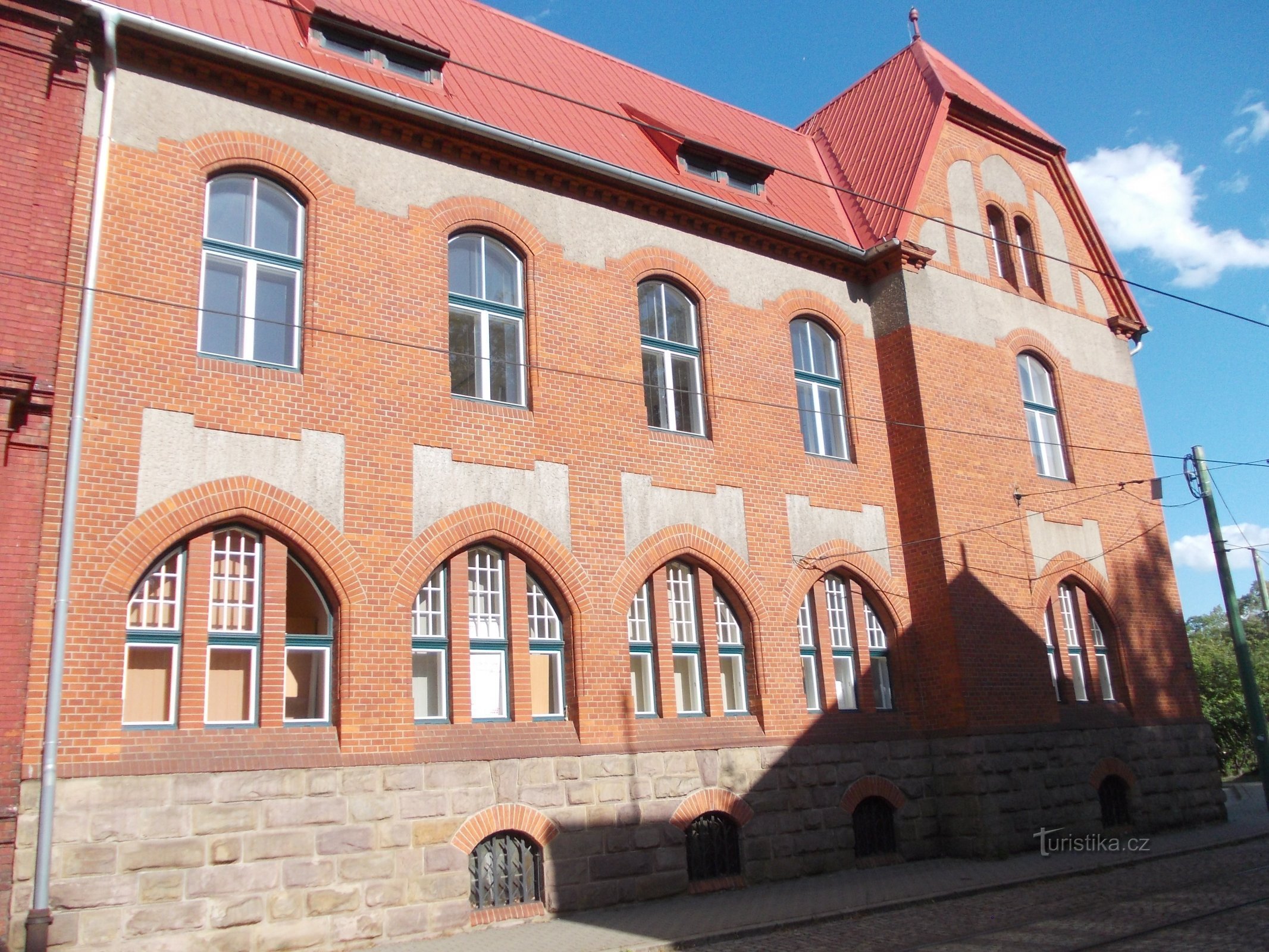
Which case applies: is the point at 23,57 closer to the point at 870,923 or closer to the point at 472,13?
the point at 472,13

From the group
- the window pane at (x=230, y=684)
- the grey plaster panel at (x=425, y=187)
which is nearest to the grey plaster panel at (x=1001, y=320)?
the grey plaster panel at (x=425, y=187)

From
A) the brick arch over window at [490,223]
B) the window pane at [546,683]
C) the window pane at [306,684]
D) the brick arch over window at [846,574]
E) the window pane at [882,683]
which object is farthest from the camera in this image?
the window pane at [882,683]

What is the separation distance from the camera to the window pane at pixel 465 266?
1403cm

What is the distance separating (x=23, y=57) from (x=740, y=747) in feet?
36.9

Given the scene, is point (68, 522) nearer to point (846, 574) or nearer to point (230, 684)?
point (230, 684)

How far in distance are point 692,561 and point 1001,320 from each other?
26.0 feet

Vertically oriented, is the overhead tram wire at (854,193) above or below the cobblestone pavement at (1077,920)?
above

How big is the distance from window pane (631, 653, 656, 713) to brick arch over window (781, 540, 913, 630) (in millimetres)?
2258

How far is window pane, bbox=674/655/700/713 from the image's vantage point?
14.5 m

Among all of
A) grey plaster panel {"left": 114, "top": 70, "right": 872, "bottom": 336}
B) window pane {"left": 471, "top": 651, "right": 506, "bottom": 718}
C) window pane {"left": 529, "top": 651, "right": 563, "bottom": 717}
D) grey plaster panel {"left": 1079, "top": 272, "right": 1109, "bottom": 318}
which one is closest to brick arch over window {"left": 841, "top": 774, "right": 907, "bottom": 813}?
window pane {"left": 529, "top": 651, "right": 563, "bottom": 717}

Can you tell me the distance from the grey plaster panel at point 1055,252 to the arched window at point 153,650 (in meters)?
16.0

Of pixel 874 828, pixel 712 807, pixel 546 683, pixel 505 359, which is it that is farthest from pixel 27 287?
pixel 874 828

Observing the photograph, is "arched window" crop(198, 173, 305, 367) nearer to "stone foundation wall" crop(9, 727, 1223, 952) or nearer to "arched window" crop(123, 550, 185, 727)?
"arched window" crop(123, 550, 185, 727)

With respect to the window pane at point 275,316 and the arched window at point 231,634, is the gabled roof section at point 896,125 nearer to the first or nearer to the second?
the window pane at point 275,316
